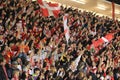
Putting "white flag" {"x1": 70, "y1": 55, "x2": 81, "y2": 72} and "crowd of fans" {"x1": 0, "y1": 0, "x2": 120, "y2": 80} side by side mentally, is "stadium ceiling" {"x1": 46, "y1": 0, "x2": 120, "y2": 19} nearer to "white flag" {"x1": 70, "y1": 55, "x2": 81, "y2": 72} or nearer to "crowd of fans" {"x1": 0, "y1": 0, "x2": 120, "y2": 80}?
"crowd of fans" {"x1": 0, "y1": 0, "x2": 120, "y2": 80}

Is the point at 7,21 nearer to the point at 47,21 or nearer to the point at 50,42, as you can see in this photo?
the point at 50,42

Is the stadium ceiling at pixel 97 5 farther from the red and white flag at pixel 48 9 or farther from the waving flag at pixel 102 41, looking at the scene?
the red and white flag at pixel 48 9

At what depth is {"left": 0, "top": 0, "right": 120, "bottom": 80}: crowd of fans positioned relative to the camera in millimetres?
10172

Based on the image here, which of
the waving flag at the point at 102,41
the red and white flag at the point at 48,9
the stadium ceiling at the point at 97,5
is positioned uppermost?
the red and white flag at the point at 48,9

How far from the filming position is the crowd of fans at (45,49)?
10172 mm

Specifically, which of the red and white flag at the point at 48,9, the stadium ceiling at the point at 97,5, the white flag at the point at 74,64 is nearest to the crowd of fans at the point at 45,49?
the white flag at the point at 74,64

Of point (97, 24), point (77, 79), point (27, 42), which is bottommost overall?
point (97, 24)

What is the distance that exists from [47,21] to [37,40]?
9.17 ft

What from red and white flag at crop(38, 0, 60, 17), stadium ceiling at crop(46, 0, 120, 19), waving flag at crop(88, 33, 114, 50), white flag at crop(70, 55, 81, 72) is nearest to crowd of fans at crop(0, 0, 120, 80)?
white flag at crop(70, 55, 81, 72)

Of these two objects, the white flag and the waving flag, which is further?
the waving flag

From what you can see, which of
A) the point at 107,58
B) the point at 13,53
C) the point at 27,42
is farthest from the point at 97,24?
the point at 13,53

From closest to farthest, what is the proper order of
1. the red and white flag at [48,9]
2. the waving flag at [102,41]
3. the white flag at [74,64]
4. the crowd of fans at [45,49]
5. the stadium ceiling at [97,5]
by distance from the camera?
the crowd of fans at [45,49]
the red and white flag at [48,9]
the white flag at [74,64]
the waving flag at [102,41]
the stadium ceiling at [97,5]

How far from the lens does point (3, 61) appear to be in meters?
9.00

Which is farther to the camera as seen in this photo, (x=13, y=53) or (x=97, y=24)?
(x=97, y=24)
